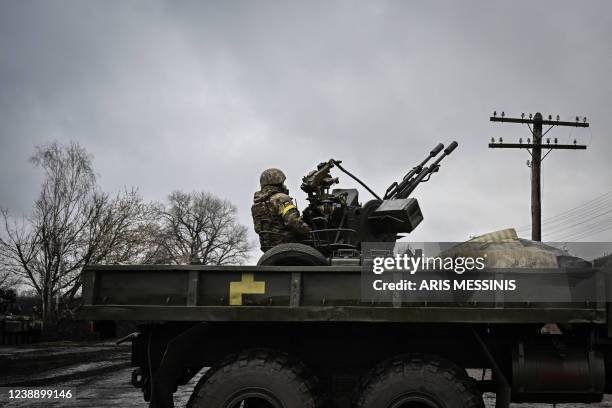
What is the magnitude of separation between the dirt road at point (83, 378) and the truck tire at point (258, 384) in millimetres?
3742

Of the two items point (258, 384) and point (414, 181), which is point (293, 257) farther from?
point (414, 181)

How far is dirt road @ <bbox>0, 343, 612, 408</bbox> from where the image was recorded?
8211 millimetres

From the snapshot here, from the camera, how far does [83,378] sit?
37.3 feet

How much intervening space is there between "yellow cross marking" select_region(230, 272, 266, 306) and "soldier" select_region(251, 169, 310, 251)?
4.82 ft

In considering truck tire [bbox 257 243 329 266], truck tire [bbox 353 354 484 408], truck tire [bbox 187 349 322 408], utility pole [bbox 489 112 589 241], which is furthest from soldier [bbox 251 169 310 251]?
utility pole [bbox 489 112 589 241]

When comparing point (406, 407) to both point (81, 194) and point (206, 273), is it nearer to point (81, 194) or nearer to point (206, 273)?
point (206, 273)

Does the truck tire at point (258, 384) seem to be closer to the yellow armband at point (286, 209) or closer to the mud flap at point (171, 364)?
the mud flap at point (171, 364)

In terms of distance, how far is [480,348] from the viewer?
16.8 feet

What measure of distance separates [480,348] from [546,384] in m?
0.59

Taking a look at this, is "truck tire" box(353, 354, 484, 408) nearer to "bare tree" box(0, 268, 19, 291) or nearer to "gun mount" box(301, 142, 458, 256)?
"gun mount" box(301, 142, 458, 256)

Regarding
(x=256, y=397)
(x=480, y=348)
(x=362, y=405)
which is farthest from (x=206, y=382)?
(x=480, y=348)

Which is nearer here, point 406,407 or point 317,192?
point 406,407

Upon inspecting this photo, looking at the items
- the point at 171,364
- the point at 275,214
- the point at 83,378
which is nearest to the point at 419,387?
the point at 171,364

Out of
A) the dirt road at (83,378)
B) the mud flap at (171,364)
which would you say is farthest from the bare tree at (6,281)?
the mud flap at (171,364)
